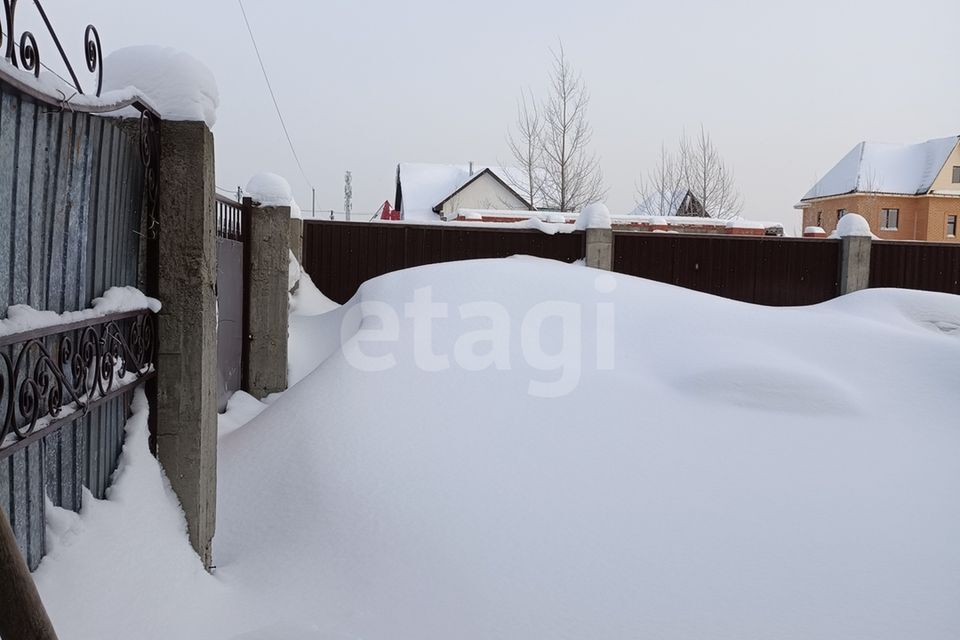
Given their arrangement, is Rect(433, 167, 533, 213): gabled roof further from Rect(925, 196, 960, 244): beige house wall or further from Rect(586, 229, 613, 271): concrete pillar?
Rect(586, 229, 613, 271): concrete pillar

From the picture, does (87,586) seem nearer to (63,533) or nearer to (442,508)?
(63,533)

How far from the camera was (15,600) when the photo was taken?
3.70 ft

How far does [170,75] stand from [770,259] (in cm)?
1177

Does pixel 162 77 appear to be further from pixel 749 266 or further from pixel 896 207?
A: pixel 896 207

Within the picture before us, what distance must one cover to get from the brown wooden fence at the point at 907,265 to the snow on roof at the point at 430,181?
21167 mm

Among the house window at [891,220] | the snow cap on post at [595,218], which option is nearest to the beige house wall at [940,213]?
the house window at [891,220]

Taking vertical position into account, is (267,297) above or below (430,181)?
below

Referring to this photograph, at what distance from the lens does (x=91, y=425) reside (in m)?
2.24

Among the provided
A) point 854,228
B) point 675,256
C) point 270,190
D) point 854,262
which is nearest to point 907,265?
point 854,262

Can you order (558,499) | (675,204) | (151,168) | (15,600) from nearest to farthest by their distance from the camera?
(15,600), (151,168), (558,499), (675,204)

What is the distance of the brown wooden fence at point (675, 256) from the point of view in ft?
37.2

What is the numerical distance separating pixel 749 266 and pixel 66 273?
39.6 ft

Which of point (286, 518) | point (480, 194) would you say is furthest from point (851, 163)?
point (286, 518)

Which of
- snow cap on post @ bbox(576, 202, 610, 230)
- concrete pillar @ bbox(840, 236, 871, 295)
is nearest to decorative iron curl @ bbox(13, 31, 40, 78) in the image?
snow cap on post @ bbox(576, 202, 610, 230)
